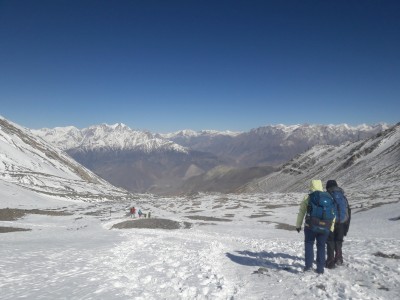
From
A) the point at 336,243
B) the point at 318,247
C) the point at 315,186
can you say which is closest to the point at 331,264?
the point at 336,243

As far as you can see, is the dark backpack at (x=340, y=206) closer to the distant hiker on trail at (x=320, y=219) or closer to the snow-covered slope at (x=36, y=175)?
the distant hiker on trail at (x=320, y=219)

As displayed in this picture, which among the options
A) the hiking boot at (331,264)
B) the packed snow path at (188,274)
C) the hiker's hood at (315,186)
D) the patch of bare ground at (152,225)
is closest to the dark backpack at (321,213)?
the hiker's hood at (315,186)

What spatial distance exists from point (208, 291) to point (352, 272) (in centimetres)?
612

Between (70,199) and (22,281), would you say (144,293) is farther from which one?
(70,199)

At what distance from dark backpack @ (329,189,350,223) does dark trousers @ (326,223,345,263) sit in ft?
0.93

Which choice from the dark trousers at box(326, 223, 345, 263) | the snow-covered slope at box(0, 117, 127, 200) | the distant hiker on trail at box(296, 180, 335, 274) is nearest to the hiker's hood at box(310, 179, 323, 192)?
the distant hiker on trail at box(296, 180, 335, 274)

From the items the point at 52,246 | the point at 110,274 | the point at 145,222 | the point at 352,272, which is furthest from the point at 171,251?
the point at 145,222

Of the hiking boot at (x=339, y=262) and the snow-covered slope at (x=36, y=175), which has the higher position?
the snow-covered slope at (x=36, y=175)

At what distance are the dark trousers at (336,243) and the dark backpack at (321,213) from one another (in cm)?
107

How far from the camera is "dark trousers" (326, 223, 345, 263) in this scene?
45.1 feet

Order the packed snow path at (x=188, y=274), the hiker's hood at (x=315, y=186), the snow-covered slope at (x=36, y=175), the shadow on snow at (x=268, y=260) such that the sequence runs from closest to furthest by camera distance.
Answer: the packed snow path at (x=188, y=274) → the hiker's hood at (x=315, y=186) → the shadow on snow at (x=268, y=260) → the snow-covered slope at (x=36, y=175)

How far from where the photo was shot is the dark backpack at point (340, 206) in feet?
46.0

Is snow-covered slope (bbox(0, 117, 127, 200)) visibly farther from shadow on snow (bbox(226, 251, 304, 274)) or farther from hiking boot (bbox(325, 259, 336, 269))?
hiking boot (bbox(325, 259, 336, 269))

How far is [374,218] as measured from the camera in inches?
1603
